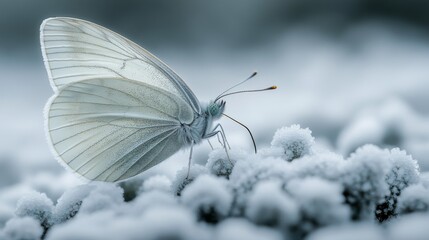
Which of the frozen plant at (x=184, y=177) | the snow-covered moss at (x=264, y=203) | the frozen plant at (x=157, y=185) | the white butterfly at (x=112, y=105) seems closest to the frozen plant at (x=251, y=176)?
the snow-covered moss at (x=264, y=203)

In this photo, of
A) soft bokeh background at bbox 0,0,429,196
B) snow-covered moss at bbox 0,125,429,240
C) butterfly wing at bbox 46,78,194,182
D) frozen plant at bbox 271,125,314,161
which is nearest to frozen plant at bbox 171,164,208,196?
snow-covered moss at bbox 0,125,429,240

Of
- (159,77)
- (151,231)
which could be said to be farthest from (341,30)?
(151,231)

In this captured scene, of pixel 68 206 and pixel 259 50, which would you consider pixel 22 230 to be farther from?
pixel 259 50

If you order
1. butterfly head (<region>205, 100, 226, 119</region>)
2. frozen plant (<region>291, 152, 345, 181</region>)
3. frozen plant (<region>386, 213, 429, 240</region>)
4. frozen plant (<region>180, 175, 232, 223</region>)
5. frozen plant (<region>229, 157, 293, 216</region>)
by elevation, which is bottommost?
frozen plant (<region>386, 213, 429, 240</region>)

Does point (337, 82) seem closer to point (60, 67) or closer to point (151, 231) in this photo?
point (60, 67)

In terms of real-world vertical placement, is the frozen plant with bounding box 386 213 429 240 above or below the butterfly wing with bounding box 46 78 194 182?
below

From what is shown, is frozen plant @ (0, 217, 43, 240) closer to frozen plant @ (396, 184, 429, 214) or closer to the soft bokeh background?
frozen plant @ (396, 184, 429, 214)
